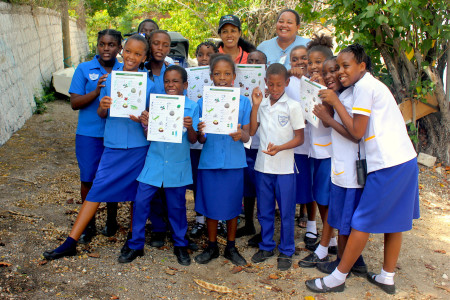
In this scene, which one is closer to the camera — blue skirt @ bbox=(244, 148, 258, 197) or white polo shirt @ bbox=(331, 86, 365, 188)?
white polo shirt @ bbox=(331, 86, 365, 188)

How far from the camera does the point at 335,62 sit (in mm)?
3322

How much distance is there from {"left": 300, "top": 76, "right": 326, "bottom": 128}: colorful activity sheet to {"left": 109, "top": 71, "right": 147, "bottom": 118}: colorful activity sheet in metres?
1.26

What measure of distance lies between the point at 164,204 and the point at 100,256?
786 millimetres

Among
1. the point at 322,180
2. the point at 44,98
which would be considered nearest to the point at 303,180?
the point at 322,180

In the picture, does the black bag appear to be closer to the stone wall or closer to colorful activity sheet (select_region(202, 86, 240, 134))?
colorful activity sheet (select_region(202, 86, 240, 134))

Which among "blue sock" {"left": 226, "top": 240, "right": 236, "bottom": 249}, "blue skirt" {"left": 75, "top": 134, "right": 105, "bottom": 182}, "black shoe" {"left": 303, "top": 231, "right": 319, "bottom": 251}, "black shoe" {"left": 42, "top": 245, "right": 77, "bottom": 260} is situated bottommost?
"black shoe" {"left": 303, "top": 231, "right": 319, "bottom": 251}

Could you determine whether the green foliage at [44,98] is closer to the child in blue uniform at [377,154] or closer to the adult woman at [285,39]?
the adult woman at [285,39]

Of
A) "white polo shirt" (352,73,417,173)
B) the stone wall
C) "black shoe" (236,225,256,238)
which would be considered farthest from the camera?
the stone wall

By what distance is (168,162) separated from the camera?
11.3 ft

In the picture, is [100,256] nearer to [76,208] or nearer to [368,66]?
[76,208]

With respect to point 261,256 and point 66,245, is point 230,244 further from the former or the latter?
point 66,245

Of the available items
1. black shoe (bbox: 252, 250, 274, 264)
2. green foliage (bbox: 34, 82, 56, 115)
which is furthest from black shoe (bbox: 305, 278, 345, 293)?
green foliage (bbox: 34, 82, 56, 115)

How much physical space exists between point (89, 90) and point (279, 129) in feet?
5.40

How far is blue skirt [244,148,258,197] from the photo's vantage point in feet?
13.3
